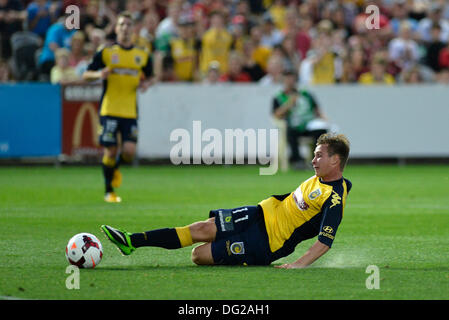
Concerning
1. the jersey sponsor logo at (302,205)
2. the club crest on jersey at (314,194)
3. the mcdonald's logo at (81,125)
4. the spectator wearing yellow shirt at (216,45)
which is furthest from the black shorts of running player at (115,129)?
the spectator wearing yellow shirt at (216,45)

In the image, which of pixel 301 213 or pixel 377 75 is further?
pixel 377 75

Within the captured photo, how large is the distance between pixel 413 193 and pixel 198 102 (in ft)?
21.4

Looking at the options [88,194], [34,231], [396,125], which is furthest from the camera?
[396,125]

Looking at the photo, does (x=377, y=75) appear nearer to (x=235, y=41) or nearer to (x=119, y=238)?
(x=235, y=41)

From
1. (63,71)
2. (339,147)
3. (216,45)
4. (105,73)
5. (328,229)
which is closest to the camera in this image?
(328,229)

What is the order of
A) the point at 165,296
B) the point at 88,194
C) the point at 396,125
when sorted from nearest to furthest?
the point at 165,296 → the point at 88,194 → the point at 396,125

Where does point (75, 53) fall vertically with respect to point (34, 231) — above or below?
above

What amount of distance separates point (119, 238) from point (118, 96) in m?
6.17

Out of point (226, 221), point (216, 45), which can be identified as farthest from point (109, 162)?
point (216, 45)

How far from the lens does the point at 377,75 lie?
21.6 m

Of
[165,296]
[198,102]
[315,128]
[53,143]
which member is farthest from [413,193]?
[165,296]

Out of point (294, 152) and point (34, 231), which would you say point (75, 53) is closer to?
point (294, 152)

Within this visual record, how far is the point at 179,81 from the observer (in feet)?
70.4

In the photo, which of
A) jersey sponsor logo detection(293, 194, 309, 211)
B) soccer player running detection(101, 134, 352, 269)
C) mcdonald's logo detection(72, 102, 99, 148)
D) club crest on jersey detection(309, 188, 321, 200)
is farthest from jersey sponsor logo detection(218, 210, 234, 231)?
mcdonald's logo detection(72, 102, 99, 148)
